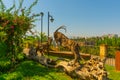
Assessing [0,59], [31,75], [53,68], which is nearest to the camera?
[31,75]

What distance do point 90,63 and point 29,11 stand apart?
13.7 ft

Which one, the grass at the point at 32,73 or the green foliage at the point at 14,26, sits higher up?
the green foliage at the point at 14,26

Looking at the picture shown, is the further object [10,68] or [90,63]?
[10,68]

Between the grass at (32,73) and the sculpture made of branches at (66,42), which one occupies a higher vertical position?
the sculpture made of branches at (66,42)

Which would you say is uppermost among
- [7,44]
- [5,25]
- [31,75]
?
[5,25]

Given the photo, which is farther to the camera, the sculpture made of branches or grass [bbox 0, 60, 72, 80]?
the sculpture made of branches

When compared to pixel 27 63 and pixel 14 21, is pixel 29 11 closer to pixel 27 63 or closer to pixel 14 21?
pixel 14 21

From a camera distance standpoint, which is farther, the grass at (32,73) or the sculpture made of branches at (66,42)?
the sculpture made of branches at (66,42)

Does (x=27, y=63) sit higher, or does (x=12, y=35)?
(x=12, y=35)

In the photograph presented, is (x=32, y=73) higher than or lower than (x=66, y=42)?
lower

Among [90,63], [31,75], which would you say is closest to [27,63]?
[31,75]

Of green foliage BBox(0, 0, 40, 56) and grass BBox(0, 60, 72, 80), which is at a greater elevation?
green foliage BBox(0, 0, 40, 56)

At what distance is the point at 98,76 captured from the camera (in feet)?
38.8

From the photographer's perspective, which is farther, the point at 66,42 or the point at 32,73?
the point at 66,42
